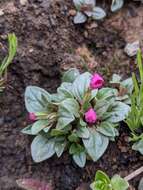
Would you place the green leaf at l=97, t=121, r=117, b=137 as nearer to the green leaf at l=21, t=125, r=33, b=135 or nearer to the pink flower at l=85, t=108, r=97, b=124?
the pink flower at l=85, t=108, r=97, b=124

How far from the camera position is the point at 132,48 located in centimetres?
226

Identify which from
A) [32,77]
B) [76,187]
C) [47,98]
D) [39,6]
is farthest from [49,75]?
[76,187]

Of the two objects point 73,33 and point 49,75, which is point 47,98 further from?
point 73,33

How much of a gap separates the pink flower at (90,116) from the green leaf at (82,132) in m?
0.04

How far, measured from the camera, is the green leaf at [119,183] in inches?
69.2

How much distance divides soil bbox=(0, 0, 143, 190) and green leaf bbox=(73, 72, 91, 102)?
0.18 metres

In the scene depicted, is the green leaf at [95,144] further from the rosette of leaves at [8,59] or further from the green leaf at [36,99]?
the rosette of leaves at [8,59]

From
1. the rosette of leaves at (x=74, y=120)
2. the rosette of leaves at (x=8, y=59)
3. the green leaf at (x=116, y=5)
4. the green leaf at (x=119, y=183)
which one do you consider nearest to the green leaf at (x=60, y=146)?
the rosette of leaves at (x=74, y=120)

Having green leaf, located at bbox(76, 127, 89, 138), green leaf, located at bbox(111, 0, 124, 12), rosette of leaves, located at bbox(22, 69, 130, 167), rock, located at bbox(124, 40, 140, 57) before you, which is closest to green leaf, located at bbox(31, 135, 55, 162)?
rosette of leaves, located at bbox(22, 69, 130, 167)

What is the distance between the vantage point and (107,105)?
1.85 metres

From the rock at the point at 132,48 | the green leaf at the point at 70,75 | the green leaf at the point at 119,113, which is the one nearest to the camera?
the green leaf at the point at 119,113

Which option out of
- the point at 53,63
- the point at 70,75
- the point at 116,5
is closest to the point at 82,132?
the point at 70,75

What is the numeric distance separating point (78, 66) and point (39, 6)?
1.21 feet

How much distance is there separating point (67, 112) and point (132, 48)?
0.63 metres
